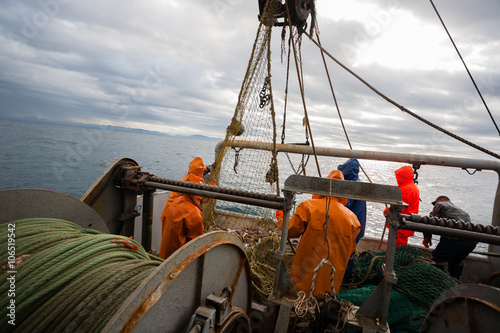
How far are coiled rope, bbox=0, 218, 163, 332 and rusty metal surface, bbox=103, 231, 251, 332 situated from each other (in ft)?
0.99

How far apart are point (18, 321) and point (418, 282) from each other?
10.3 ft

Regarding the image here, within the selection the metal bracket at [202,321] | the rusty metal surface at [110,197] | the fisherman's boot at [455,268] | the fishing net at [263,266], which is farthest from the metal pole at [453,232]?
the fisherman's boot at [455,268]

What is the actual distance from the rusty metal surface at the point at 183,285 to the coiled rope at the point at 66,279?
0.30 metres

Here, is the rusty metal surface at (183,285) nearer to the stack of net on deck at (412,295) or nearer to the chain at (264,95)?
the stack of net on deck at (412,295)

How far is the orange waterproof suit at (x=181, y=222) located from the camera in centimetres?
Answer: 377

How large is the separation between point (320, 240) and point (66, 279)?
7.92ft

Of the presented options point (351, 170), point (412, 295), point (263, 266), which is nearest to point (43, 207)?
point (263, 266)

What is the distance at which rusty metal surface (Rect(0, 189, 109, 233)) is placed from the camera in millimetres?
2006

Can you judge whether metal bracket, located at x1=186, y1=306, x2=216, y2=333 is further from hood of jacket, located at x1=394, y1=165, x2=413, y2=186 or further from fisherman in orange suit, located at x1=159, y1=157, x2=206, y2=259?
hood of jacket, located at x1=394, y1=165, x2=413, y2=186

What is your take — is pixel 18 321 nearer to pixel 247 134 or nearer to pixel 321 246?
pixel 321 246

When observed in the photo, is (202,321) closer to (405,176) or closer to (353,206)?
(353,206)

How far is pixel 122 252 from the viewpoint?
1.78 m

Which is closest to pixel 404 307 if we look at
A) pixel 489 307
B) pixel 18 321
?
pixel 489 307

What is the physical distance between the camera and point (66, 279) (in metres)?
1.47
